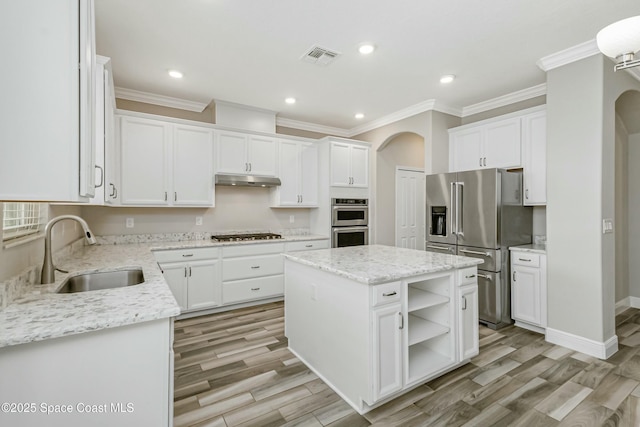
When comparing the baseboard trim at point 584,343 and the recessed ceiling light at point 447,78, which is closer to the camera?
the baseboard trim at point 584,343

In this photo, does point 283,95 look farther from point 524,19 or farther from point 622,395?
point 622,395

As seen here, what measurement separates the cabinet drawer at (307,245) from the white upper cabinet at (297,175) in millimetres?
618

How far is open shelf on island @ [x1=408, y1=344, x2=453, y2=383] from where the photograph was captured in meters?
2.13

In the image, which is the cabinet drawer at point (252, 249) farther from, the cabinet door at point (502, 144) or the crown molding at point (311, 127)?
the cabinet door at point (502, 144)

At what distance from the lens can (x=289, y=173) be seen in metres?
4.66

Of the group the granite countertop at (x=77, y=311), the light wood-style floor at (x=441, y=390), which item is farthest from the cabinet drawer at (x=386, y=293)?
the granite countertop at (x=77, y=311)

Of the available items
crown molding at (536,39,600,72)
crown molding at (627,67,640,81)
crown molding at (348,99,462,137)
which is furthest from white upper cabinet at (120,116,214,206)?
crown molding at (627,67,640,81)

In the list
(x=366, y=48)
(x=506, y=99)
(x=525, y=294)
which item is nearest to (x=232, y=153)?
(x=366, y=48)

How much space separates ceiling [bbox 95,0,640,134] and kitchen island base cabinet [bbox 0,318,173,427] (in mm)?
2174

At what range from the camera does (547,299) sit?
3.07m

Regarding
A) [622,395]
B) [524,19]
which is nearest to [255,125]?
[524,19]

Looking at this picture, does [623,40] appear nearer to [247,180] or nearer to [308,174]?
[247,180]

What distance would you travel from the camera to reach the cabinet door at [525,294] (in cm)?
321

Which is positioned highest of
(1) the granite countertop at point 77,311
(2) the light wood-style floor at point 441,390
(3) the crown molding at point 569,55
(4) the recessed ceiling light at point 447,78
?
(4) the recessed ceiling light at point 447,78
